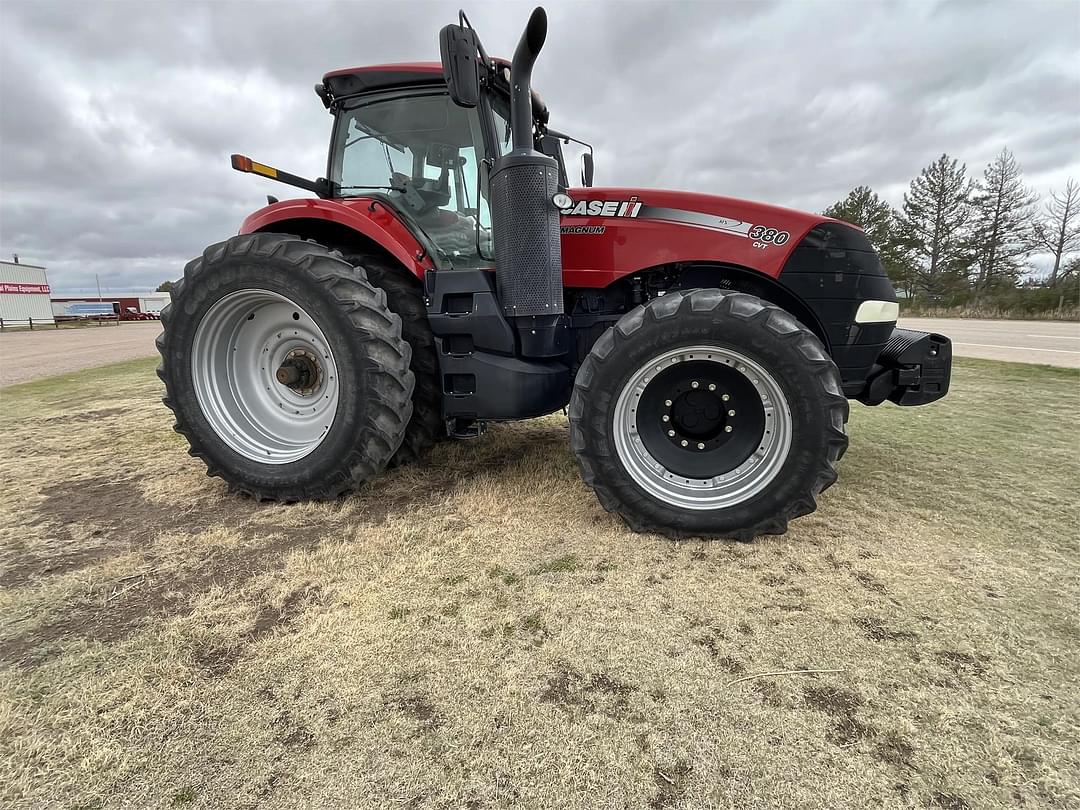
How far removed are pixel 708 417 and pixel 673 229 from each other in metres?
0.93

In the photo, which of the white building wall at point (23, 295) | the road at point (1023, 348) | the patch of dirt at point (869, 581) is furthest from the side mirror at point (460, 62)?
the white building wall at point (23, 295)

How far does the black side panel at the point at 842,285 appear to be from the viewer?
99.7 inches

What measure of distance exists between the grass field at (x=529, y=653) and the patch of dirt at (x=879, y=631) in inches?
0.4

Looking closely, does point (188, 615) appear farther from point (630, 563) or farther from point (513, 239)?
point (513, 239)

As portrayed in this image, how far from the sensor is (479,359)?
8.76ft

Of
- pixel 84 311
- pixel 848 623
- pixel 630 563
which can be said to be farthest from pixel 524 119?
pixel 84 311

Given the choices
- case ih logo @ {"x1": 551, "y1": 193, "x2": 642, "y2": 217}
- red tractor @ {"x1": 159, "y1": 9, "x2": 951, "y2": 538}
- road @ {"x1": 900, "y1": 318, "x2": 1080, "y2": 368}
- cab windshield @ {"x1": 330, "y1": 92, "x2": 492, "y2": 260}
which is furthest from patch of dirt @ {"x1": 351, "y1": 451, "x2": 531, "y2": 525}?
road @ {"x1": 900, "y1": 318, "x2": 1080, "y2": 368}

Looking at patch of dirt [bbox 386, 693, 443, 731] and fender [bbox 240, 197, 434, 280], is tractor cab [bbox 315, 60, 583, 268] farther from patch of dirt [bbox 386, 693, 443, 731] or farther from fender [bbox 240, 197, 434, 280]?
patch of dirt [bbox 386, 693, 443, 731]

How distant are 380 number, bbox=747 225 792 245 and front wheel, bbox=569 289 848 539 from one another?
1.62 feet

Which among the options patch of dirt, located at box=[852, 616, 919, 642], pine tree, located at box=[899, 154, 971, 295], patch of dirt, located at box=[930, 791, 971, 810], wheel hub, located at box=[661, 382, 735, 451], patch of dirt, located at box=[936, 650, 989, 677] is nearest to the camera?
patch of dirt, located at box=[930, 791, 971, 810]

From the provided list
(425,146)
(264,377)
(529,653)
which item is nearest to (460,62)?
(425,146)

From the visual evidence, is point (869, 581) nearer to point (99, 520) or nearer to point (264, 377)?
point (264, 377)

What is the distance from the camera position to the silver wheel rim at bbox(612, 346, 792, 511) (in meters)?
2.22

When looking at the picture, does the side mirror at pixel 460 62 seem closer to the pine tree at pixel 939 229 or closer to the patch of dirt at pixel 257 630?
the patch of dirt at pixel 257 630
